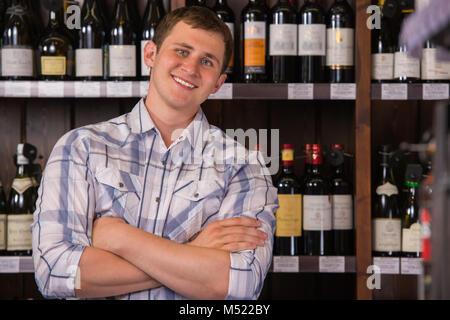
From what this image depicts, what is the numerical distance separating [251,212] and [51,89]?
2.65 feet

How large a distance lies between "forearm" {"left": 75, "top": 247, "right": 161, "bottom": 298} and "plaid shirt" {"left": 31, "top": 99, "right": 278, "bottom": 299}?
0.7 inches

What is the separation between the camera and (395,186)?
1908 millimetres

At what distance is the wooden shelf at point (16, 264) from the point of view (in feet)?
5.51

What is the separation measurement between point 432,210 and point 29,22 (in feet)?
5.74

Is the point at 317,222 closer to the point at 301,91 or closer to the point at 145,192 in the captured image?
the point at 301,91

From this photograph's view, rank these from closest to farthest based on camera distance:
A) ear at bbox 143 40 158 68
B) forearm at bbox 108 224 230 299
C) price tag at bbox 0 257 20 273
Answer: forearm at bbox 108 224 230 299
ear at bbox 143 40 158 68
price tag at bbox 0 257 20 273

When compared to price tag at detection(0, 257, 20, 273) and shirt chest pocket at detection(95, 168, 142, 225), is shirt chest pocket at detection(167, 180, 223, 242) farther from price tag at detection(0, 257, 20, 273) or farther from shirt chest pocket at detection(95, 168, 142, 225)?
price tag at detection(0, 257, 20, 273)

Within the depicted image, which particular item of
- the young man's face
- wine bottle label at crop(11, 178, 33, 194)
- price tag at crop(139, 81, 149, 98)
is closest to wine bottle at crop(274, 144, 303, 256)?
price tag at crop(139, 81, 149, 98)

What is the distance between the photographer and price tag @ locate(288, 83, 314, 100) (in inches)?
67.8

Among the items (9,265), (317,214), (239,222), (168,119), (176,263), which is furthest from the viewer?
(317,214)

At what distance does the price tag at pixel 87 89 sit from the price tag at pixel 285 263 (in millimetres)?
716

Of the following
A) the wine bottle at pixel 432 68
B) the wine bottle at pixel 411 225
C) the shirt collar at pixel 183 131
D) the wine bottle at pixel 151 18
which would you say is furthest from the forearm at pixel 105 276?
the wine bottle at pixel 432 68

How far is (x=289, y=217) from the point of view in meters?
1.80

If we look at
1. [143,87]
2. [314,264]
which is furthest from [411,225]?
[143,87]
